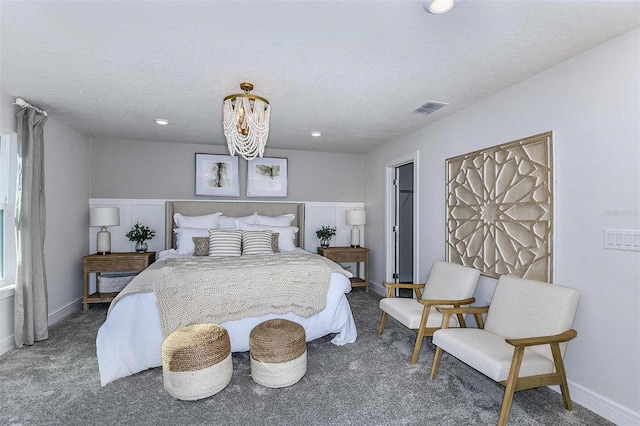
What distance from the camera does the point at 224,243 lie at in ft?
13.7

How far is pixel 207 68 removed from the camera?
244 cm

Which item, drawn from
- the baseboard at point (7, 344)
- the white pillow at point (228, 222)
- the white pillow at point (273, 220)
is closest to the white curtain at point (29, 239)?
the baseboard at point (7, 344)

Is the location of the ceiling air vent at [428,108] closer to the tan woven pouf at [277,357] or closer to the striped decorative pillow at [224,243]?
the tan woven pouf at [277,357]

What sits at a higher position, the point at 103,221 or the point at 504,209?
the point at 504,209

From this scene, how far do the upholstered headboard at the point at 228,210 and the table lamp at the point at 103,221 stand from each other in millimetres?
690

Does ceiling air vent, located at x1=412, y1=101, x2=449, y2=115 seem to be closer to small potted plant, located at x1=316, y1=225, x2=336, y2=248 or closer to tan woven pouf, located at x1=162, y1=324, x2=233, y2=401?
small potted plant, located at x1=316, y1=225, x2=336, y2=248

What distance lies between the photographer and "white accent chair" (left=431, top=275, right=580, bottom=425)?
1.93m

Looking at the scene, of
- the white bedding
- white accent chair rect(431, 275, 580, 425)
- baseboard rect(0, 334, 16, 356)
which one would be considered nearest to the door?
white accent chair rect(431, 275, 580, 425)

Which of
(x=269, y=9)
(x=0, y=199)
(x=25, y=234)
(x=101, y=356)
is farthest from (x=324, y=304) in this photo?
(x=0, y=199)

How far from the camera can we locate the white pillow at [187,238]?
4.30 metres

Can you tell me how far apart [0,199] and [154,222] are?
6.60ft

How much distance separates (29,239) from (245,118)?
2449 millimetres

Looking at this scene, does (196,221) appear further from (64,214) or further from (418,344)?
(418,344)

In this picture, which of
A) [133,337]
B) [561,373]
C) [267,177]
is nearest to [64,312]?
[133,337]
